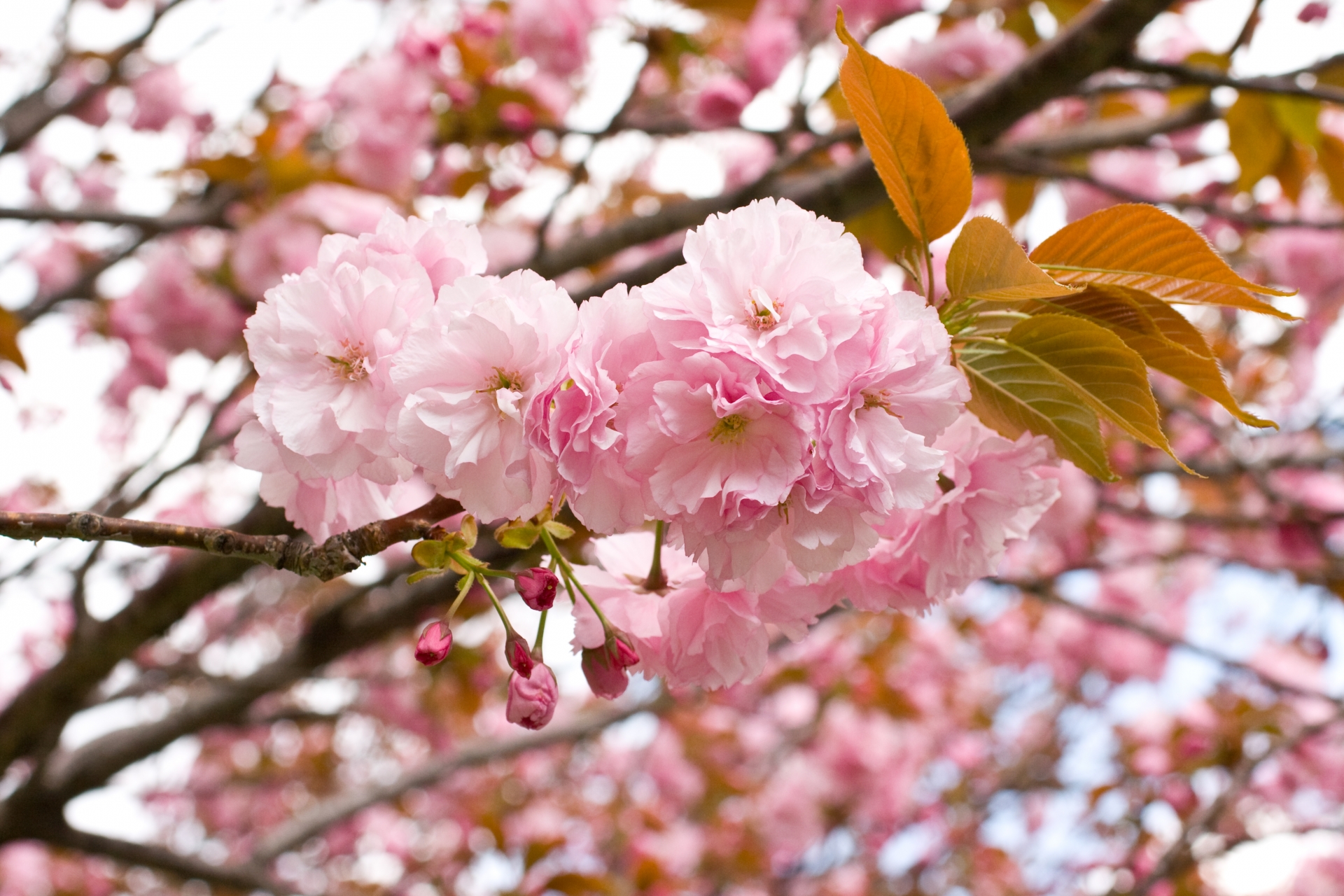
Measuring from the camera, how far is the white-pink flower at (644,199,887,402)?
0.60 m

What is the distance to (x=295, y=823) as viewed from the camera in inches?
117

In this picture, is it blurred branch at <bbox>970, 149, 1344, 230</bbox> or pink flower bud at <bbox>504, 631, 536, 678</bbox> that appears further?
blurred branch at <bbox>970, 149, 1344, 230</bbox>

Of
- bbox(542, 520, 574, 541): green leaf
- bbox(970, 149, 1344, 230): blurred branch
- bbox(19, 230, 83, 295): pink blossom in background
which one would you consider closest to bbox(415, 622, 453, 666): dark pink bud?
bbox(542, 520, 574, 541): green leaf

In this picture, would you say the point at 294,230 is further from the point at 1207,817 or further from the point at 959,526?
the point at 1207,817

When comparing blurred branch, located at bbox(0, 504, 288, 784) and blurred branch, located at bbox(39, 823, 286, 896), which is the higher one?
blurred branch, located at bbox(0, 504, 288, 784)

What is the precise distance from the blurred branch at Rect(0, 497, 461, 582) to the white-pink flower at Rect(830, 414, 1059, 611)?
14.8 inches

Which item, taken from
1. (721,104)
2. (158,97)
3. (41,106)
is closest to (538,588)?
(721,104)

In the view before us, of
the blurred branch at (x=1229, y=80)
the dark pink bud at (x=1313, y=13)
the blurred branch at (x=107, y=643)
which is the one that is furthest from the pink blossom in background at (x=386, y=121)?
the dark pink bud at (x=1313, y=13)

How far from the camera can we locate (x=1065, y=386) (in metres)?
0.70

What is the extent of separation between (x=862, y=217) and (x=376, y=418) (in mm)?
1374

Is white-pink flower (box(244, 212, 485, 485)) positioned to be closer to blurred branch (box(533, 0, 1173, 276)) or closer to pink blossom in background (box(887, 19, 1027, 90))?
blurred branch (box(533, 0, 1173, 276))

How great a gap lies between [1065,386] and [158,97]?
3441 mm

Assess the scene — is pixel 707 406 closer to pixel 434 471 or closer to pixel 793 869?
pixel 434 471

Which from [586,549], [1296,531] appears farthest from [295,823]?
[1296,531]
